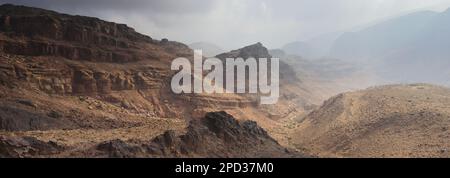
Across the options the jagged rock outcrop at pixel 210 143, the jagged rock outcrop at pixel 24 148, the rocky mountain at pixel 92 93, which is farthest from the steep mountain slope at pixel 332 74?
the jagged rock outcrop at pixel 24 148

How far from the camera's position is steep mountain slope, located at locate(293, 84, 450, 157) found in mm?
30328

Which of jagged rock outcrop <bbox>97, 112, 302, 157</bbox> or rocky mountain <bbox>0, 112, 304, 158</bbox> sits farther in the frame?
jagged rock outcrop <bbox>97, 112, 302, 157</bbox>

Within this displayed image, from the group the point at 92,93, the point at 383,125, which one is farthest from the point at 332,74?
the point at 92,93

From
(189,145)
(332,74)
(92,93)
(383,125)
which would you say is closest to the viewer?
(189,145)

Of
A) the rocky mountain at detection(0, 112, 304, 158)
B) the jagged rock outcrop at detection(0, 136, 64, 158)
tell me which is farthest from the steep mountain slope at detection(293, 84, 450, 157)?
the jagged rock outcrop at detection(0, 136, 64, 158)

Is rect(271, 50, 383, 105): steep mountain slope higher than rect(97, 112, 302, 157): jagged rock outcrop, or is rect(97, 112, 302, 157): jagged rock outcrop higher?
rect(271, 50, 383, 105): steep mountain slope

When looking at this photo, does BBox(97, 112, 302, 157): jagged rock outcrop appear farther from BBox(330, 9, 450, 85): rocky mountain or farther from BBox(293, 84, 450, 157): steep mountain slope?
BBox(330, 9, 450, 85): rocky mountain

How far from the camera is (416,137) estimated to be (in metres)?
31.5

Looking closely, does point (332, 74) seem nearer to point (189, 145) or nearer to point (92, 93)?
point (92, 93)

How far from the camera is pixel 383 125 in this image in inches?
1391

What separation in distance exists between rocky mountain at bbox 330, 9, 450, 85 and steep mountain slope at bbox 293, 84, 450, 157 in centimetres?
7850

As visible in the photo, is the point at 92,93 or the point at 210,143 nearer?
the point at 210,143

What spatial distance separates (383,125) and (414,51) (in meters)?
128

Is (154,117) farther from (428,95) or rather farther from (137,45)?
(428,95)
